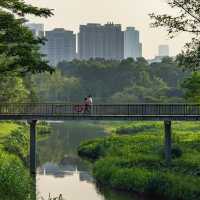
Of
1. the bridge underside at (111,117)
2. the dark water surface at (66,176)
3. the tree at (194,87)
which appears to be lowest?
the dark water surface at (66,176)

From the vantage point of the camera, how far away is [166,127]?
4825 centimetres

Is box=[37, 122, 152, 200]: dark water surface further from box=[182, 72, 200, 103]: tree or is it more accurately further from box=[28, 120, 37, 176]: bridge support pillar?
box=[182, 72, 200, 103]: tree

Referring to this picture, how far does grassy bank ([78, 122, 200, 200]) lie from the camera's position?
39062mm

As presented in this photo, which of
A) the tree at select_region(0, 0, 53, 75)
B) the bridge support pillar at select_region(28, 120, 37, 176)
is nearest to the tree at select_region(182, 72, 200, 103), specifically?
the bridge support pillar at select_region(28, 120, 37, 176)

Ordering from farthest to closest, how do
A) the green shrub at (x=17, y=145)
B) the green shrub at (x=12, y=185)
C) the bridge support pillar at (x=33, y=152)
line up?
the green shrub at (x=17, y=145), the bridge support pillar at (x=33, y=152), the green shrub at (x=12, y=185)

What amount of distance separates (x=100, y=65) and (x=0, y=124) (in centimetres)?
10981

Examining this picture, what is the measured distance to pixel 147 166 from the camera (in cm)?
4541

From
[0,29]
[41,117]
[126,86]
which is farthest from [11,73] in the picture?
[126,86]

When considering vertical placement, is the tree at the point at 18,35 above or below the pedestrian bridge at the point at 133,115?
above

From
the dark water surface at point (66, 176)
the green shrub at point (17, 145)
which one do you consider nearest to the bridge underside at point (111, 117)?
the dark water surface at point (66, 176)

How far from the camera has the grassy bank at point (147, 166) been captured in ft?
128

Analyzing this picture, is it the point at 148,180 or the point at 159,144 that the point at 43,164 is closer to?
the point at 159,144

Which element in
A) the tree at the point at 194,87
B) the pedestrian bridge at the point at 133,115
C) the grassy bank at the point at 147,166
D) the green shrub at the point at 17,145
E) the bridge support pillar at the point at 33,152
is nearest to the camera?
the grassy bank at the point at 147,166

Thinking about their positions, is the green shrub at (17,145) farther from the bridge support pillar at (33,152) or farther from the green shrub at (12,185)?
the green shrub at (12,185)
